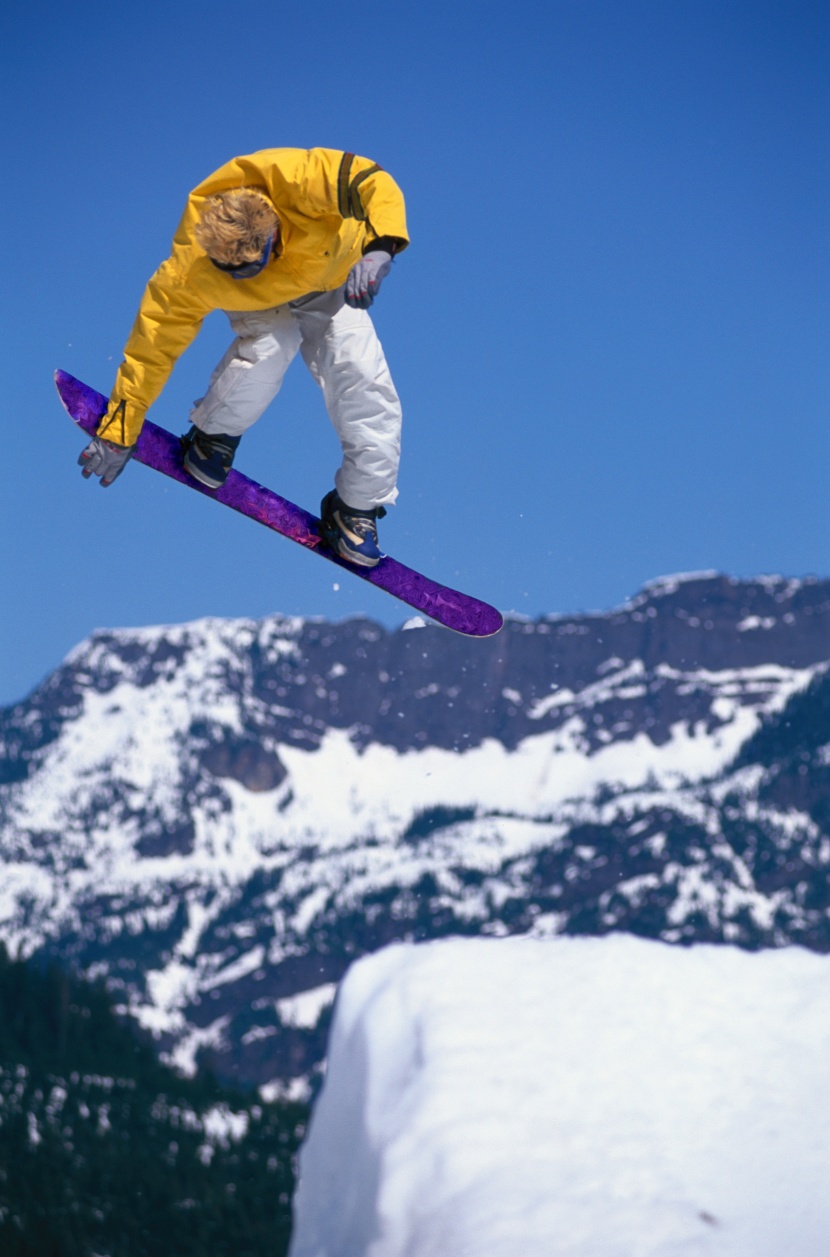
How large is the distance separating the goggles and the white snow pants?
75cm

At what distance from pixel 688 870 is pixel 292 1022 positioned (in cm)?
6003

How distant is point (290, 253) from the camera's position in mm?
7125

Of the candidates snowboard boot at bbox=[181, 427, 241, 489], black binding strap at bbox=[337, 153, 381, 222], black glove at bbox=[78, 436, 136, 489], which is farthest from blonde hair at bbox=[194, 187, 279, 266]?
snowboard boot at bbox=[181, 427, 241, 489]

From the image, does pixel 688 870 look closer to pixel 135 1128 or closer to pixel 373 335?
pixel 135 1128

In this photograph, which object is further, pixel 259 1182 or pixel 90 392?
pixel 259 1182

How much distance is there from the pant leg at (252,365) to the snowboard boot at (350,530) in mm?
1001

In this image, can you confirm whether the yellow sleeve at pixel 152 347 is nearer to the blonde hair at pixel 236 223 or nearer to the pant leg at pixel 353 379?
the blonde hair at pixel 236 223

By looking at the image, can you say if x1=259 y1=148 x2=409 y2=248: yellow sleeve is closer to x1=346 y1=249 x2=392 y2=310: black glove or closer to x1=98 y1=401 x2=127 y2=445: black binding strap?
x1=346 y1=249 x2=392 y2=310: black glove

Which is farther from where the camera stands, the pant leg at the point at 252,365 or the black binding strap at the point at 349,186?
the pant leg at the point at 252,365

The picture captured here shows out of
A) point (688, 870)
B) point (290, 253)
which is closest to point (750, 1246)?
point (290, 253)

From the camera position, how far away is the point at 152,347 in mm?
7375

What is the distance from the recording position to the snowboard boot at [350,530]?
8859 mm

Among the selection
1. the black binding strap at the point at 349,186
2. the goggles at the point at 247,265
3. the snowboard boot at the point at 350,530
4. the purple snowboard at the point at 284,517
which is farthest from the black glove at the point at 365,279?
the purple snowboard at the point at 284,517

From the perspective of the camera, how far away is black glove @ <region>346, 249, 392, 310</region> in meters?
6.65
